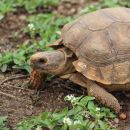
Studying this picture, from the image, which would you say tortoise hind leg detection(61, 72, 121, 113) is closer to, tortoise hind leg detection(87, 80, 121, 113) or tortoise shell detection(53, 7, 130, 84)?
tortoise hind leg detection(87, 80, 121, 113)

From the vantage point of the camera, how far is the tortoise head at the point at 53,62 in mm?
4648

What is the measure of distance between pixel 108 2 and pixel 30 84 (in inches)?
91.6

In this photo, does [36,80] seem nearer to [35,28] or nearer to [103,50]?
[103,50]

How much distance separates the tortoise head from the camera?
4.65 meters

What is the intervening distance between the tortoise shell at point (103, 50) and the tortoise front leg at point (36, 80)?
48cm

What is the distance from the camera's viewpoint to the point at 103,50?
4.62 m

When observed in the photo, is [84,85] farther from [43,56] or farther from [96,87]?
[43,56]

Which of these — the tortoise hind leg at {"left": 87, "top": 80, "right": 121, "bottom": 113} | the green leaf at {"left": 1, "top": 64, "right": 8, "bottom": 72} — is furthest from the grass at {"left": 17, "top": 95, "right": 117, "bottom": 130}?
the green leaf at {"left": 1, "top": 64, "right": 8, "bottom": 72}

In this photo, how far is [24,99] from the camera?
4883mm

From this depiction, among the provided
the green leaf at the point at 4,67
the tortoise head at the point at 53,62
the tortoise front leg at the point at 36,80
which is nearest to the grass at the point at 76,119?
the tortoise head at the point at 53,62

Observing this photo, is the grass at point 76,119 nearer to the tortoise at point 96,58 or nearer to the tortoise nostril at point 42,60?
the tortoise at point 96,58

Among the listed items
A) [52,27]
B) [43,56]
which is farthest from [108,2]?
[43,56]

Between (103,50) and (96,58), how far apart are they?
108 millimetres

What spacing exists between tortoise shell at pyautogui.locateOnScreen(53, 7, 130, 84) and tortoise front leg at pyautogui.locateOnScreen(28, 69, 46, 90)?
1.58 feet
